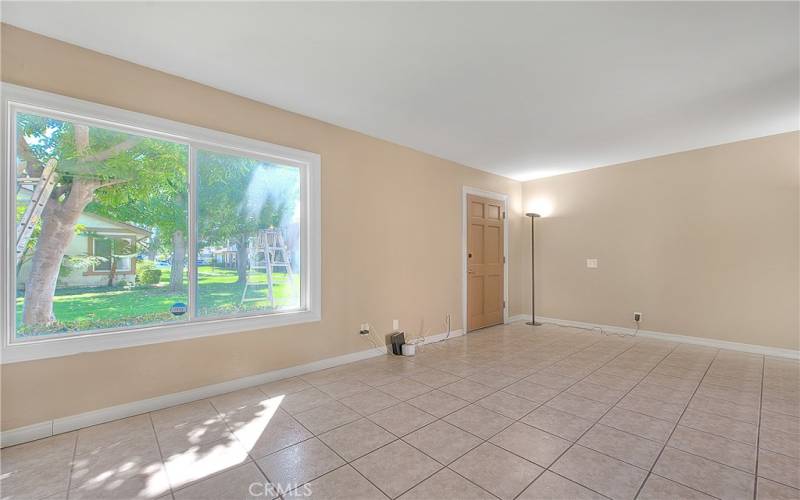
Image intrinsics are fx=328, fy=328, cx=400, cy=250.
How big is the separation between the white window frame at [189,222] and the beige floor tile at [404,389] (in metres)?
1.04

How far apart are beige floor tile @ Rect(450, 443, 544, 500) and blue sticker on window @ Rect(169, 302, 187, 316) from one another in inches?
94.8

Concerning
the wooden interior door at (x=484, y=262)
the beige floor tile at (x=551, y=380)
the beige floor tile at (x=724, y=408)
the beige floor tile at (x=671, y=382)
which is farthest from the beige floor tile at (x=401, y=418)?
the wooden interior door at (x=484, y=262)

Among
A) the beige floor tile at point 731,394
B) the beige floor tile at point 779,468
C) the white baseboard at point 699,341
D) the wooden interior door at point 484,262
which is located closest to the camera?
the beige floor tile at point 779,468

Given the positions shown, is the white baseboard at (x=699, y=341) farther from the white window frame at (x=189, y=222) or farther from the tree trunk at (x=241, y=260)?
the tree trunk at (x=241, y=260)

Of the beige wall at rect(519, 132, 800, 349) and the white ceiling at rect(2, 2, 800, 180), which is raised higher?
the white ceiling at rect(2, 2, 800, 180)

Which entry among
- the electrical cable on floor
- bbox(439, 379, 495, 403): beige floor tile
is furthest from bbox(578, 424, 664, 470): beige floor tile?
the electrical cable on floor

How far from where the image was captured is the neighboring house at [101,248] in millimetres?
2361

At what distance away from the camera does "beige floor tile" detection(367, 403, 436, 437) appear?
7.48ft

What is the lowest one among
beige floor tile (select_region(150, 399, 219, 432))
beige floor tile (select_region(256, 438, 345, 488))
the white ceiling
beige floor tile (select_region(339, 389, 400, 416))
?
beige floor tile (select_region(339, 389, 400, 416))

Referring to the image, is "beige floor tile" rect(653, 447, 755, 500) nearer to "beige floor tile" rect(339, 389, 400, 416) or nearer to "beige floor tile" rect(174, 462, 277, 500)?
"beige floor tile" rect(339, 389, 400, 416)

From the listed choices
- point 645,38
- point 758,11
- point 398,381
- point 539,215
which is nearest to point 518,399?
point 398,381

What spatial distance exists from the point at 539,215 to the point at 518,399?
155 inches

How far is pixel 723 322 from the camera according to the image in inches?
166

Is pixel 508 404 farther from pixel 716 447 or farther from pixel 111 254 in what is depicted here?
pixel 111 254
